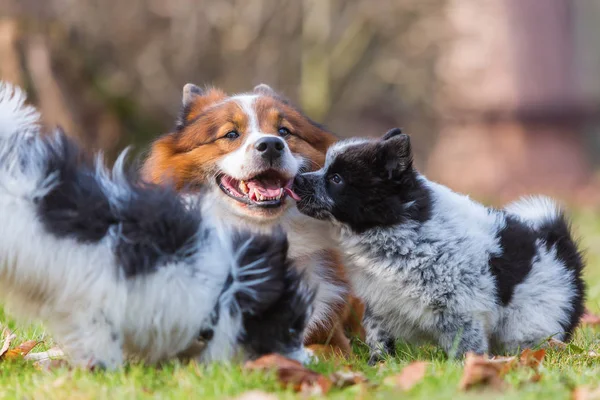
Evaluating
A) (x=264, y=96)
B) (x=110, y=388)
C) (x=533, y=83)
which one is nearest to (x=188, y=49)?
(x=533, y=83)

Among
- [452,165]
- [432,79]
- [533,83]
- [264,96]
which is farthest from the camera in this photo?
[432,79]

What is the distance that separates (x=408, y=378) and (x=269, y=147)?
1766 mm

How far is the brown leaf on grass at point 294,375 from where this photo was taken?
11.1 feet

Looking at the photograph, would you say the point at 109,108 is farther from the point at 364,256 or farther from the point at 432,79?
the point at 364,256

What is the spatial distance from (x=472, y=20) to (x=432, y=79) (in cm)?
234

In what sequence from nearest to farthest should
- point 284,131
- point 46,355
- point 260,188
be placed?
point 46,355 < point 260,188 < point 284,131

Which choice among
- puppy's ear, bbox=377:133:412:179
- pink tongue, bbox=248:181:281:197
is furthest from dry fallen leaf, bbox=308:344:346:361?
puppy's ear, bbox=377:133:412:179

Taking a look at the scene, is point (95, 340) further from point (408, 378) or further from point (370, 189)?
point (370, 189)

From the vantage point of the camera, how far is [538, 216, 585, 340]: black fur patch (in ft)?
16.0

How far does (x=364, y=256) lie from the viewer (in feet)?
14.9

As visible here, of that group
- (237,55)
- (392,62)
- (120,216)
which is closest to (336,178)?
(120,216)

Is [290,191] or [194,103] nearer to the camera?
[290,191]

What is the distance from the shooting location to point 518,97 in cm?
1432

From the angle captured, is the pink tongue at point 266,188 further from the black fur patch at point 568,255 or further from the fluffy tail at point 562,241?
the black fur patch at point 568,255
